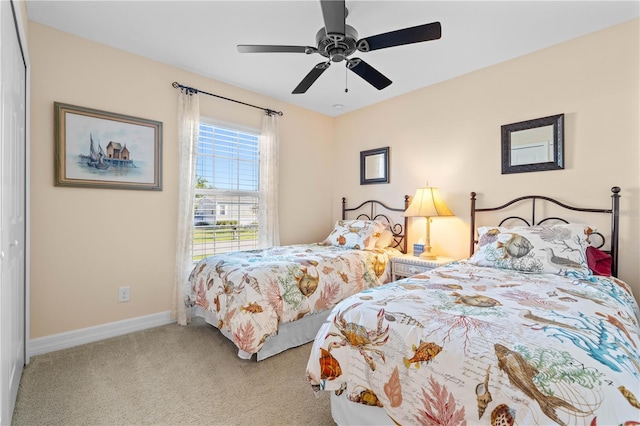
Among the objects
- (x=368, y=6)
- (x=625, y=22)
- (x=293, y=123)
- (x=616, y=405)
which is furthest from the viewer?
(x=293, y=123)

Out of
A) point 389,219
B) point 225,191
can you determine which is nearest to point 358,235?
point 389,219

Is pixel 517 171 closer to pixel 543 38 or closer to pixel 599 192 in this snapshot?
pixel 599 192

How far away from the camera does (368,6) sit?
7.08 ft

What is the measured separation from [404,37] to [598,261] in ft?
7.04

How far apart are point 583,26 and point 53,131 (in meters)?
4.33

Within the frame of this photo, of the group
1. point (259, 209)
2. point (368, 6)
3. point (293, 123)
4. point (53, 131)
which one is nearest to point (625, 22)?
point (368, 6)

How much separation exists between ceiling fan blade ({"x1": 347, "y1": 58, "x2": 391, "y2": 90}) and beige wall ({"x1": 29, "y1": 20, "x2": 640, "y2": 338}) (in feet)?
4.30

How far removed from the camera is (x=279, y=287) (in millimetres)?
2439

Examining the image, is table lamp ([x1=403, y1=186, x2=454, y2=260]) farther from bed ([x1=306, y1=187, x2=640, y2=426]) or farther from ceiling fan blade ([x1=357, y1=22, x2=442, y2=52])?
ceiling fan blade ([x1=357, y1=22, x2=442, y2=52])

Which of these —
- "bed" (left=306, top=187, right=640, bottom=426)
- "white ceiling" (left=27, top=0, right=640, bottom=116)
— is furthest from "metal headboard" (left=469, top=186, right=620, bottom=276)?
"white ceiling" (left=27, top=0, right=640, bottom=116)

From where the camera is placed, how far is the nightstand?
10.1 ft

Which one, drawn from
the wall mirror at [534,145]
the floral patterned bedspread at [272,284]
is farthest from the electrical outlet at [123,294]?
the wall mirror at [534,145]

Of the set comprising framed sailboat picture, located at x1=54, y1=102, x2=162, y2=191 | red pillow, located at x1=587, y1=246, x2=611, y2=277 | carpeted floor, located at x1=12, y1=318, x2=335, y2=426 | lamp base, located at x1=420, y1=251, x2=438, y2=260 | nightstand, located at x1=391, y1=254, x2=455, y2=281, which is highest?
framed sailboat picture, located at x1=54, y1=102, x2=162, y2=191

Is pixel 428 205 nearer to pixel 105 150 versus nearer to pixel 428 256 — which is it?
pixel 428 256
